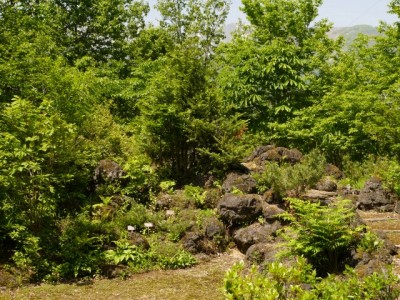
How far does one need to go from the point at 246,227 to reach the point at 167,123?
5474 mm

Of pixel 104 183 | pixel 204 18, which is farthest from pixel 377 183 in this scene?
pixel 204 18

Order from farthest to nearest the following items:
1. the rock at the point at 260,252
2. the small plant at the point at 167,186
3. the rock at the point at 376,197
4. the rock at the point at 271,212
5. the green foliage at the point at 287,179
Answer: the small plant at the point at 167,186 → the rock at the point at 376,197 → the green foliage at the point at 287,179 → the rock at the point at 271,212 → the rock at the point at 260,252

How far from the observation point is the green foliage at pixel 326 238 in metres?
8.03

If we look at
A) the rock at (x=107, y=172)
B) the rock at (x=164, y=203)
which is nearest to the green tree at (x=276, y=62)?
the rock at (x=164, y=203)

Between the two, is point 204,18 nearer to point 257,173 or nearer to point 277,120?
point 277,120

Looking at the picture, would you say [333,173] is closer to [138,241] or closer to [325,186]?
[325,186]

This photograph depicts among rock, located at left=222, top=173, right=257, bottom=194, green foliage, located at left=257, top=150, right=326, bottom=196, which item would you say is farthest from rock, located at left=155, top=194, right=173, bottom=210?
green foliage, located at left=257, top=150, right=326, bottom=196

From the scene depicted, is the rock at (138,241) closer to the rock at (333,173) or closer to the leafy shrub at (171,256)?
the leafy shrub at (171,256)

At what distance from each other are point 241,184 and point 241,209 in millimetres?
1709

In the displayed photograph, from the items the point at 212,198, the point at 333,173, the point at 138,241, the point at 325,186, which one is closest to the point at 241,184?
the point at 212,198

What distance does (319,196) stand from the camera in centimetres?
1235

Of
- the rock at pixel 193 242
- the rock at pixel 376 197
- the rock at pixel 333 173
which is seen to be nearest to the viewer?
the rock at pixel 193 242

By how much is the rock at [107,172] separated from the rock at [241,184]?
12.1ft

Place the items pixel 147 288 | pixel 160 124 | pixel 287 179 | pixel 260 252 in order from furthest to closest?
pixel 160 124 < pixel 287 179 < pixel 260 252 < pixel 147 288
